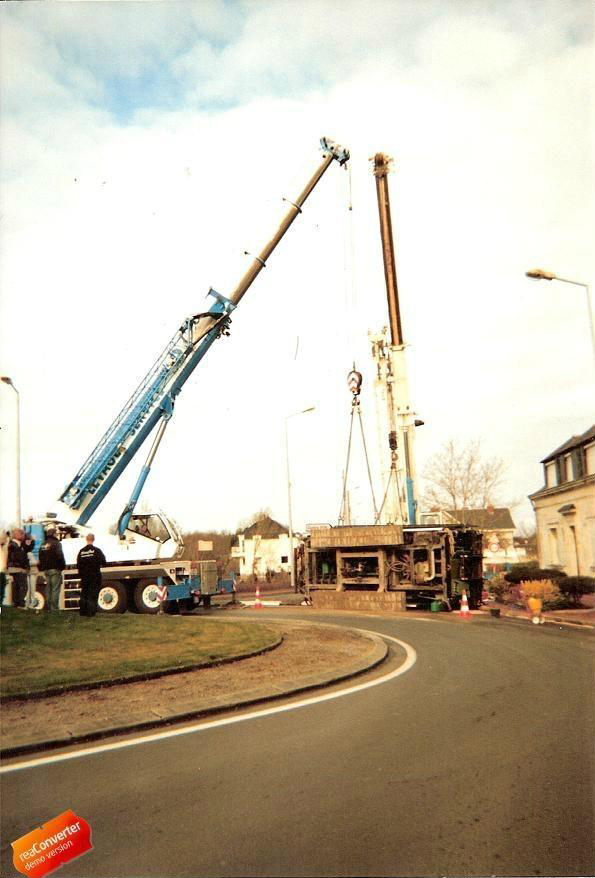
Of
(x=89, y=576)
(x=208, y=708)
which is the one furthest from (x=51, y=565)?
(x=208, y=708)

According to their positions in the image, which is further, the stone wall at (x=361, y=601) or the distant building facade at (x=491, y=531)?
the stone wall at (x=361, y=601)

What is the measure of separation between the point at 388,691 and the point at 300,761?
9.27 ft

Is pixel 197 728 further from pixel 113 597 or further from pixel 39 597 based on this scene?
pixel 113 597

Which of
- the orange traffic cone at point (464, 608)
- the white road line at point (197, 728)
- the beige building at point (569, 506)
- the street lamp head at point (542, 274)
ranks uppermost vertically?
the street lamp head at point (542, 274)

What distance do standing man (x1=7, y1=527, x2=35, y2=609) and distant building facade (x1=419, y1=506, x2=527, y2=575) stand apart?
316 inches

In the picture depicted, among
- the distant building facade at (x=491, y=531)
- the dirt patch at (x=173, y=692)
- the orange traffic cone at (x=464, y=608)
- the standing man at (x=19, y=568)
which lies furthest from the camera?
the orange traffic cone at (x=464, y=608)

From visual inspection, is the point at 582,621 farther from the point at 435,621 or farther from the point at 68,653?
the point at 68,653

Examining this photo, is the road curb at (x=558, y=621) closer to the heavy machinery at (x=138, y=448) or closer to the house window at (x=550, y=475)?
the house window at (x=550, y=475)

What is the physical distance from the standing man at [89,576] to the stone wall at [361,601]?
8.42 m

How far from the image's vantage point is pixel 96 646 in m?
8.44

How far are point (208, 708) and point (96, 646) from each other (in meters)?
2.82

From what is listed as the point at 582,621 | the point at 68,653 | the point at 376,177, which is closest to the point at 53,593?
the point at 68,653

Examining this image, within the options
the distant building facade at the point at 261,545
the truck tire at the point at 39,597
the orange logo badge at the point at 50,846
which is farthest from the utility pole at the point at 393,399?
the distant building facade at the point at 261,545

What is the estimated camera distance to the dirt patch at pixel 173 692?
5492 millimetres
